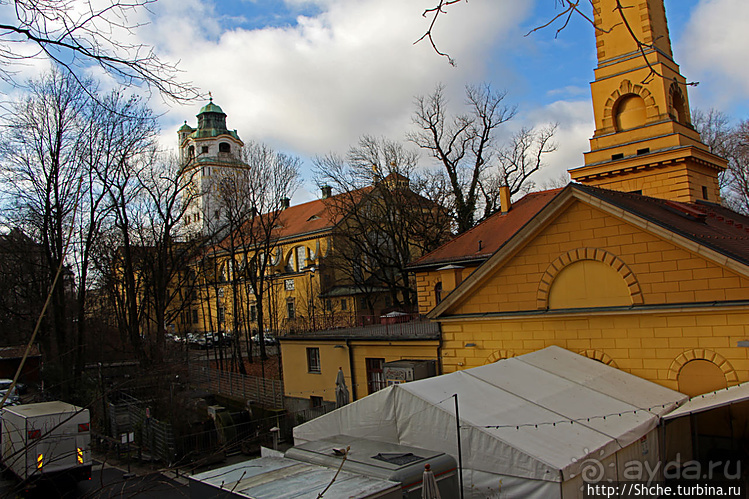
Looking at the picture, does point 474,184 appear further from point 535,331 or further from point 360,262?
point 535,331

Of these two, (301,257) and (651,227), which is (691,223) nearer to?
(651,227)

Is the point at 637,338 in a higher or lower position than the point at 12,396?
higher

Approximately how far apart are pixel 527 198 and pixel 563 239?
57.1 ft

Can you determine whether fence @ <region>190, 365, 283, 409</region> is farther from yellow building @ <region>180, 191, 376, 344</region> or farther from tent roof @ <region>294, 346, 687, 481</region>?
yellow building @ <region>180, 191, 376, 344</region>

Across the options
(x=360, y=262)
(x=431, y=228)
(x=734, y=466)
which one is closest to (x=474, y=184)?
(x=431, y=228)

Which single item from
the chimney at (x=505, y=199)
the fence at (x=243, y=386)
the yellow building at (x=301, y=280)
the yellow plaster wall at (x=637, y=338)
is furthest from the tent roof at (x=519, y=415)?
the yellow building at (x=301, y=280)

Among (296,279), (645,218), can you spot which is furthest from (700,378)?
(296,279)

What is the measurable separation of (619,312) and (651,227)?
2159 millimetres

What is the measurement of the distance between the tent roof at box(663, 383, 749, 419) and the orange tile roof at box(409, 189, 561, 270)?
15.1 metres

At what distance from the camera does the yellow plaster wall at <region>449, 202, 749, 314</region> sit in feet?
40.4

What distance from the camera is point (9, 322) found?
29766 mm

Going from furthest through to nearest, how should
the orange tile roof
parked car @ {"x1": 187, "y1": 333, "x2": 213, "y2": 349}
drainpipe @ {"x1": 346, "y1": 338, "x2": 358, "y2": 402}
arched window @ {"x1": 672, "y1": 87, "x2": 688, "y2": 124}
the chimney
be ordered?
parked car @ {"x1": 187, "y1": 333, "x2": 213, "y2": 349} → the chimney → the orange tile roof → arched window @ {"x1": 672, "y1": 87, "x2": 688, "y2": 124} → drainpipe @ {"x1": 346, "y1": 338, "x2": 358, "y2": 402}

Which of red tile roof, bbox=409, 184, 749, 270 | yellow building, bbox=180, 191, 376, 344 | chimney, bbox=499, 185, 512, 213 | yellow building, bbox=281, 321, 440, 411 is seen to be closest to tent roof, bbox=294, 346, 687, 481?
red tile roof, bbox=409, 184, 749, 270

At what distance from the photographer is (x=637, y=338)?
13258 millimetres
